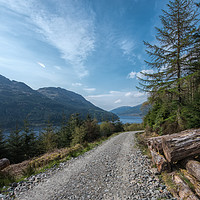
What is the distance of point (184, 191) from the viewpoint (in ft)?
9.84

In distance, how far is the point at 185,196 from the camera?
2.88 m

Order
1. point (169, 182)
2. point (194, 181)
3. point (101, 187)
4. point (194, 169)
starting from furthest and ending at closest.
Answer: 1. point (101, 187)
2. point (169, 182)
3. point (194, 169)
4. point (194, 181)

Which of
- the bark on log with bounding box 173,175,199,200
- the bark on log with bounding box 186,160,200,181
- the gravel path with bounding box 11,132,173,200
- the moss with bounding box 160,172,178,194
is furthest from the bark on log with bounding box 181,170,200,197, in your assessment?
the gravel path with bounding box 11,132,173,200

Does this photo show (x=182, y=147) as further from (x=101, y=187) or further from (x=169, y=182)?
(x=101, y=187)

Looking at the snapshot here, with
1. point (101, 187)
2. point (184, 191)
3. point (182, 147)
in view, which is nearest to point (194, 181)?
point (184, 191)

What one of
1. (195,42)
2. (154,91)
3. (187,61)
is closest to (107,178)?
(154,91)

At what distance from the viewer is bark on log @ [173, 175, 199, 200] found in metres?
2.78

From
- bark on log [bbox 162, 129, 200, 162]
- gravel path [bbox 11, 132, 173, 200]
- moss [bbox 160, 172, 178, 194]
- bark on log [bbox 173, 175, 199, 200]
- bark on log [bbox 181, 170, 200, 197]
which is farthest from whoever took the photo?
bark on log [bbox 162, 129, 200, 162]

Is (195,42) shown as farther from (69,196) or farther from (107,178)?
(69,196)

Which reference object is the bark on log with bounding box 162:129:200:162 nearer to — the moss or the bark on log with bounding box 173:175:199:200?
the moss

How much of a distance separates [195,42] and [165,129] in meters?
7.30

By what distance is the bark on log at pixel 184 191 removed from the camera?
2776 mm

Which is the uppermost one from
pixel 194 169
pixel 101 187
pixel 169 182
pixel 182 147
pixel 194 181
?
pixel 182 147

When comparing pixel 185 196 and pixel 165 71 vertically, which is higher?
pixel 165 71
